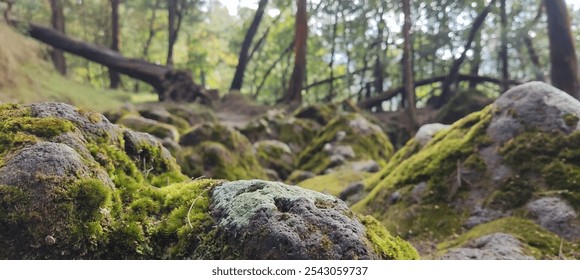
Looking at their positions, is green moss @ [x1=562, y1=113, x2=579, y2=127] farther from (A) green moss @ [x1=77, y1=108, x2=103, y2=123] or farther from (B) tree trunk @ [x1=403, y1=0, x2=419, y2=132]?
(B) tree trunk @ [x1=403, y1=0, x2=419, y2=132]

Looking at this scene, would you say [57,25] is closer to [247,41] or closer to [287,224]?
[247,41]

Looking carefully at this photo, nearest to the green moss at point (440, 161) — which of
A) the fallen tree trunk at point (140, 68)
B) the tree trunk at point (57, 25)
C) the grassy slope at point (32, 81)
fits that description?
the grassy slope at point (32, 81)

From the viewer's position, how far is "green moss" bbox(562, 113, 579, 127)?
20.8 feet

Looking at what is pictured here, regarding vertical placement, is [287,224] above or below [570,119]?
below

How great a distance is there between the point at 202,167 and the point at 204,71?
78.5 feet

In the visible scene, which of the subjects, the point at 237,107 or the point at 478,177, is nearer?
the point at 478,177

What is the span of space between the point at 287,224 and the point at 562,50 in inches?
448

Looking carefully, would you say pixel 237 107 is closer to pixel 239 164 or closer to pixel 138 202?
pixel 239 164

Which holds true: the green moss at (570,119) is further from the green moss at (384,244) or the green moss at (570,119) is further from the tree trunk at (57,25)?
the tree trunk at (57,25)

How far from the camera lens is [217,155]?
378 inches

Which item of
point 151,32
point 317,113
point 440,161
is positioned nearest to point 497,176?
point 440,161

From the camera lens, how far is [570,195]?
5.65 m

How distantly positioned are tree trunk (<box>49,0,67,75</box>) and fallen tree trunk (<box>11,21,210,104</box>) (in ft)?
5.15
